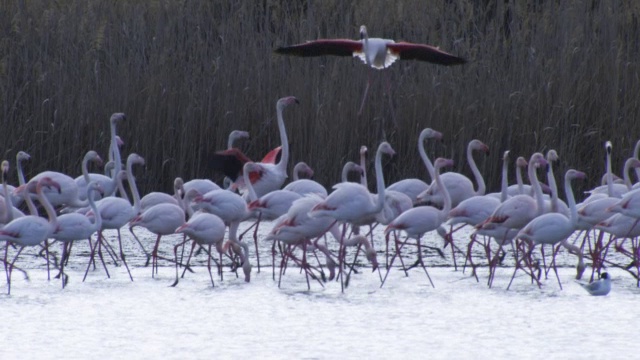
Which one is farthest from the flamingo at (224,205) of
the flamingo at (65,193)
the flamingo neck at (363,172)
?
the flamingo at (65,193)

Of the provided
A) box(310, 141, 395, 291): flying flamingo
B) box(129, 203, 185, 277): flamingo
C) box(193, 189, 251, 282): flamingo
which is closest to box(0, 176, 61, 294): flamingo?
box(129, 203, 185, 277): flamingo

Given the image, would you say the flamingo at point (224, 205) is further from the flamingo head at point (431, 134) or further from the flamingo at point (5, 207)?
the flamingo head at point (431, 134)

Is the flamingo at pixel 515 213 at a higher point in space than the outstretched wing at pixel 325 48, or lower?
lower

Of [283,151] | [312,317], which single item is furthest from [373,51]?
[312,317]

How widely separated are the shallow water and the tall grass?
134 inches

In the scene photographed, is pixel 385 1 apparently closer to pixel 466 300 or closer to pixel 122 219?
pixel 122 219

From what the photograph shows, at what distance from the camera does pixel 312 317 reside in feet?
21.8

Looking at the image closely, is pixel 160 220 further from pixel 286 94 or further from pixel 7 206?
pixel 286 94

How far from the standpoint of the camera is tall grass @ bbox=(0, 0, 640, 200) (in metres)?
11.8

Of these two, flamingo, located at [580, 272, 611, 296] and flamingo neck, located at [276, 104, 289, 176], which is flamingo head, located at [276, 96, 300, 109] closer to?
flamingo neck, located at [276, 104, 289, 176]

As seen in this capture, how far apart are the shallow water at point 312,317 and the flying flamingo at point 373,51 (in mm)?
3418

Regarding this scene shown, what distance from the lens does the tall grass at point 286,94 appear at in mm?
11773

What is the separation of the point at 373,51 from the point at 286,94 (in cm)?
102

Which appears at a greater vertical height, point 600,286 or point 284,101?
point 284,101
